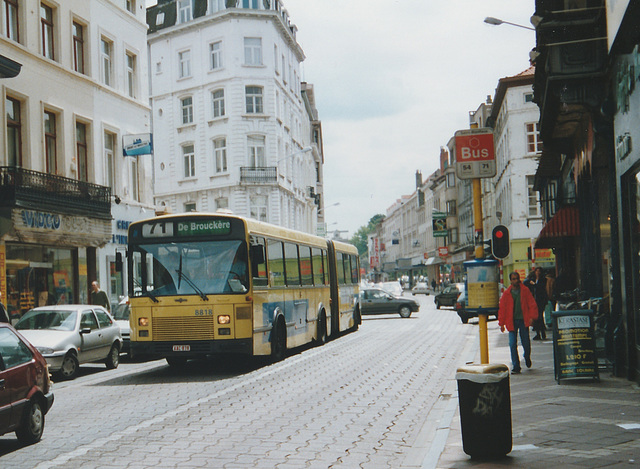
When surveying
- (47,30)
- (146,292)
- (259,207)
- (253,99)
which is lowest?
(146,292)

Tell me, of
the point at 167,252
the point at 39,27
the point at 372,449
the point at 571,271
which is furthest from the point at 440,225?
the point at 372,449

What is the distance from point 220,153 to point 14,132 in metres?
28.5

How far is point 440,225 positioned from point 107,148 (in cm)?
5867

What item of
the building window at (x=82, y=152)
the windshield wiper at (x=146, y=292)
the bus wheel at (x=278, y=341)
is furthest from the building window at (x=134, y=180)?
the windshield wiper at (x=146, y=292)

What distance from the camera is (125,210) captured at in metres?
32.3

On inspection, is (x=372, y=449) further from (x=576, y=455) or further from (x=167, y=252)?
(x=167, y=252)

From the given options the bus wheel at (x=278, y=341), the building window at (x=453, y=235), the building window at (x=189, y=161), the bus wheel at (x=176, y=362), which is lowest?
the bus wheel at (x=176, y=362)

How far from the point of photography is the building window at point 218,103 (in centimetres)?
5422

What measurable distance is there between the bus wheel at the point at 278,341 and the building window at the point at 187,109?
38656 mm

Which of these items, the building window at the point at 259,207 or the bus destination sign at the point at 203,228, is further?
the building window at the point at 259,207

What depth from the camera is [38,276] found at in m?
25.9

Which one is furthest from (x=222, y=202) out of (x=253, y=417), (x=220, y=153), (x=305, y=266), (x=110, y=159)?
(x=253, y=417)

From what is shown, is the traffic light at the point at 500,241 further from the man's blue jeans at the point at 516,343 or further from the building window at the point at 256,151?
the building window at the point at 256,151

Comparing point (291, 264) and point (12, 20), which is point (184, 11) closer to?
point (12, 20)
